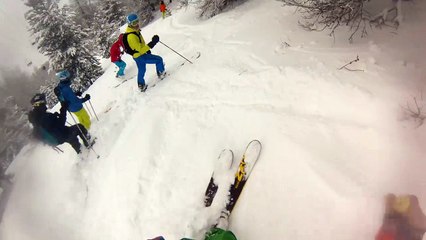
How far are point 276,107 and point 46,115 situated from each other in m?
4.65

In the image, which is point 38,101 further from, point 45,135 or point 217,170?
point 217,170

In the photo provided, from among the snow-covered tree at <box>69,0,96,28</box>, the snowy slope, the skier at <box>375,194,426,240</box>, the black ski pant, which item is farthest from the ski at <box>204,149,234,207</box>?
the snowy slope

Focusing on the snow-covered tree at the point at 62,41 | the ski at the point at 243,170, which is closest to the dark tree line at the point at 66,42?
the snow-covered tree at the point at 62,41

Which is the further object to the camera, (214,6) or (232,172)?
(214,6)

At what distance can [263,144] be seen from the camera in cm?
546

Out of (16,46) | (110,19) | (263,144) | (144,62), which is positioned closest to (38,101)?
(144,62)

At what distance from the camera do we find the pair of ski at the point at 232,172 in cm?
517

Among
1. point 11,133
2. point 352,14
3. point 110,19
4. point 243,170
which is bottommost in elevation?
point 11,133

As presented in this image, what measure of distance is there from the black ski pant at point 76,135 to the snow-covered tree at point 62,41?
13.2m

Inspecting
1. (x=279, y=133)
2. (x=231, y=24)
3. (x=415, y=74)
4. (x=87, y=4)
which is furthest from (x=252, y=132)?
(x=87, y=4)

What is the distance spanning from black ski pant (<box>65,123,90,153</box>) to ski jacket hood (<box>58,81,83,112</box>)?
0.46 meters

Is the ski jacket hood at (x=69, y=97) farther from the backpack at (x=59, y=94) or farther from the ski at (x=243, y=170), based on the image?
the ski at (x=243, y=170)

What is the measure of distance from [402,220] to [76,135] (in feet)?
21.0

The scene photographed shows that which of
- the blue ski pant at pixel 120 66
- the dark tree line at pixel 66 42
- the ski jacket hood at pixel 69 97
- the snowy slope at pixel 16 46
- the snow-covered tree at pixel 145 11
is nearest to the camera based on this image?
the ski jacket hood at pixel 69 97
